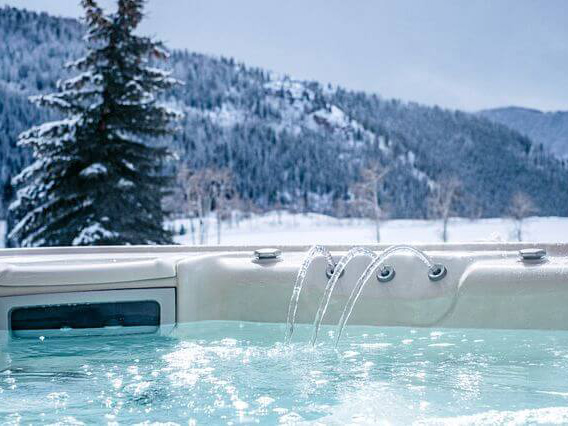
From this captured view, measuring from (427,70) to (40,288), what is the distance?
3445 cm

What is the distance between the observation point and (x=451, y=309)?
2.19 metres

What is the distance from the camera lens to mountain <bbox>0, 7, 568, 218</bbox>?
145ft

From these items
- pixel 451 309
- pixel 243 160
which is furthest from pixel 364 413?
pixel 243 160

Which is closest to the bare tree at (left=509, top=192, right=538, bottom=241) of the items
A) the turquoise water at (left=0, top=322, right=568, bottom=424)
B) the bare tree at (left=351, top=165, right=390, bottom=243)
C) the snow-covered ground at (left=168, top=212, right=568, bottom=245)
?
the snow-covered ground at (left=168, top=212, right=568, bottom=245)

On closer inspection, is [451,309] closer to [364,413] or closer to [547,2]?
[364,413]

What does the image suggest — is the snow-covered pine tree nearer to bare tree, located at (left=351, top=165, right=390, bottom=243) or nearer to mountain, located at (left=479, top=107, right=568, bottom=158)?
bare tree, located at (left=351, top=165, right=390, bottom=243)

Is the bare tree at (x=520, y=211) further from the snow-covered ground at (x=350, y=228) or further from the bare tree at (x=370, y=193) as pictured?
the bare tree at (x=370, y=193)

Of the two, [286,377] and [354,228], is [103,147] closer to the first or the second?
[286,377]

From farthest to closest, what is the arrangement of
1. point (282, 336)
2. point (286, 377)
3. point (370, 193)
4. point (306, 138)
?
point (306, 138)
point (370, 193)
point (282, 336)
point (286, 377)

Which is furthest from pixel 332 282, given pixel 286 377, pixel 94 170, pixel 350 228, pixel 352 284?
pixel 350 228

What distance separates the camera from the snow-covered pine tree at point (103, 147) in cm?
753

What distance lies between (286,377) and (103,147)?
646cm

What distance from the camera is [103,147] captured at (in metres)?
7.58

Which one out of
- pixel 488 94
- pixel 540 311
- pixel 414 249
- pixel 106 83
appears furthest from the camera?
pixel 488 94
